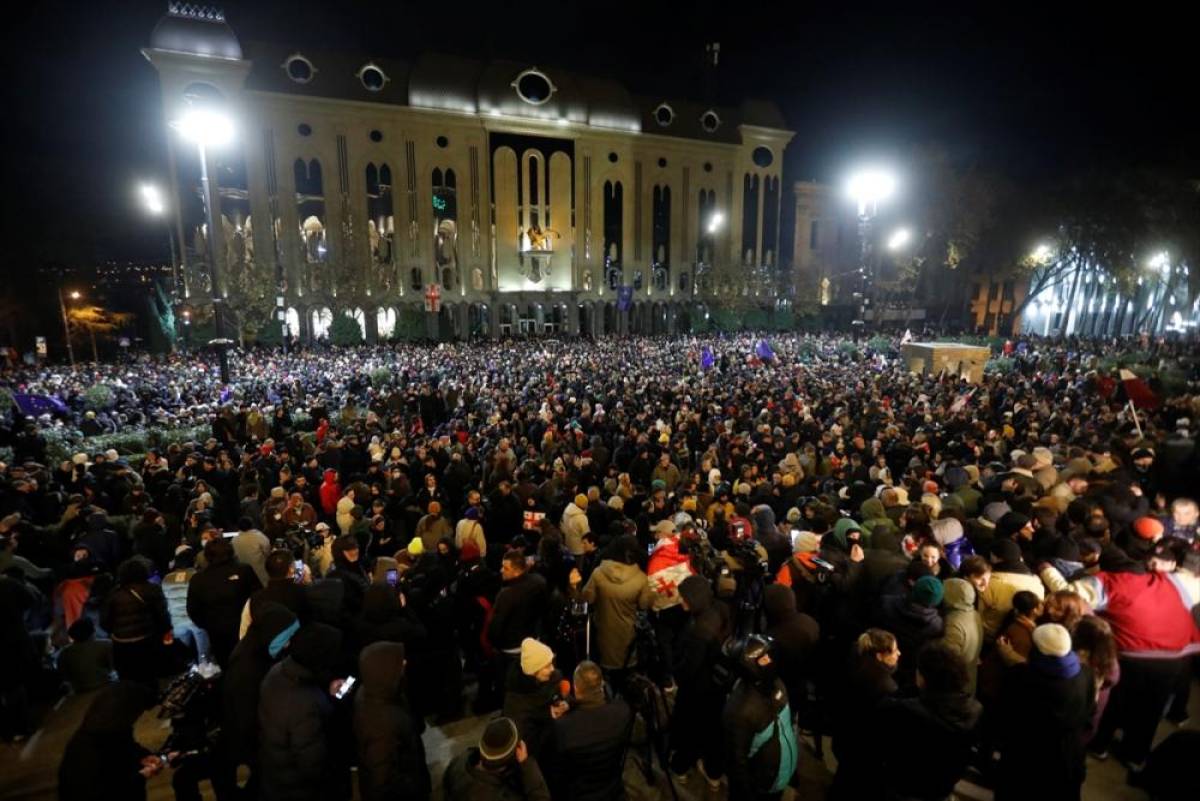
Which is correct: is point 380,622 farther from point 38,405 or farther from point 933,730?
point 38,405

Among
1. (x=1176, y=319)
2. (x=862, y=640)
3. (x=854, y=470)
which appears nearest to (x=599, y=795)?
(x=862, y=640)

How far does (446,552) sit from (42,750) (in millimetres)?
3157

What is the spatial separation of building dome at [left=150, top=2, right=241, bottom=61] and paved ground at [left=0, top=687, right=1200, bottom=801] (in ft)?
137

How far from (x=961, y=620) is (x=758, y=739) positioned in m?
1.60

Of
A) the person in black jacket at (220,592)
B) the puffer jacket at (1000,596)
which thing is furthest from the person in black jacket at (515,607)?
the puffer jacket at (1000,596)

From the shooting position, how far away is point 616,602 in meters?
4.69

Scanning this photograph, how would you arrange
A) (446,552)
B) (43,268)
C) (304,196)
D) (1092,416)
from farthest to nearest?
(304,196) < (43,268) < (1092,416) < (446,552)

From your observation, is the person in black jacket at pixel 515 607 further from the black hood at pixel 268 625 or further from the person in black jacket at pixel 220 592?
the person in black jacket at pixel 220 592

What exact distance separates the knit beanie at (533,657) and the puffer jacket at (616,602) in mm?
1352

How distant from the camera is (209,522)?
6.65m

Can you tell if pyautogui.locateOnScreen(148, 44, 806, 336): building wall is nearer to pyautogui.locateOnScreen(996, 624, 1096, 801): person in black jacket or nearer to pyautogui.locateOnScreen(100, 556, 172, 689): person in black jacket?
pyautogui.locateOnScreen(100, 556, 172, 689): person in black jacket

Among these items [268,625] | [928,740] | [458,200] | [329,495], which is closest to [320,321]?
[458,200]

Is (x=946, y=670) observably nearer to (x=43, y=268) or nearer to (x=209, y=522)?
Result: (x=209, y=522)

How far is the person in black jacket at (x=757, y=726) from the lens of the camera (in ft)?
10.5
